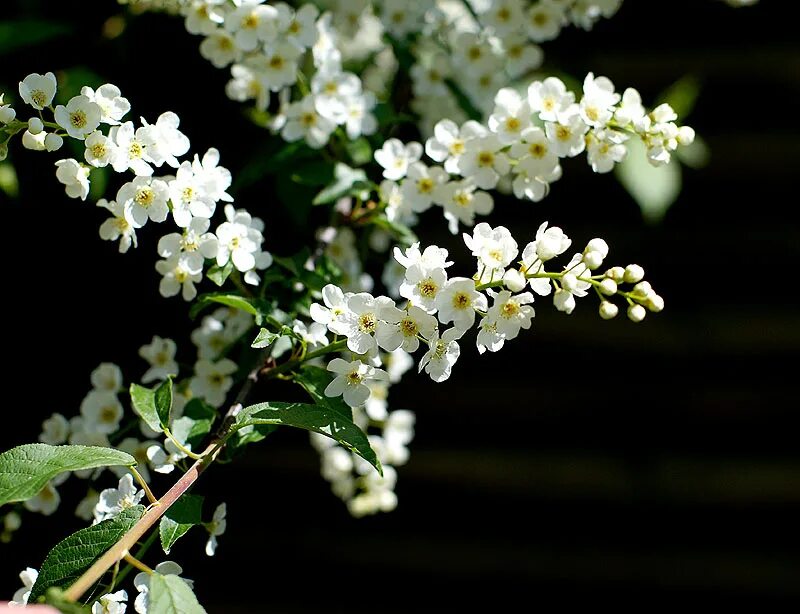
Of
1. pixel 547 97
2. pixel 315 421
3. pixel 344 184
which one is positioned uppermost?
pixel 547 97

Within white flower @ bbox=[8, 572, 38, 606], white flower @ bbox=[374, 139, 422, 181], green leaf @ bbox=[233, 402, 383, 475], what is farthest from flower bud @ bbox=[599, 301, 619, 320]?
white flower @ bbox=[8, 572, 38, 606]

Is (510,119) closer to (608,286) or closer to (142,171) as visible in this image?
(608,286)

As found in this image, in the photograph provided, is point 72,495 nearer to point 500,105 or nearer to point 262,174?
point 262,174

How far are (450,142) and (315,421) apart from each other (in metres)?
0.41

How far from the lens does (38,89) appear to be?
2.64 ft

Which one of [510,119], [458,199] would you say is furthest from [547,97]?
[458,199]

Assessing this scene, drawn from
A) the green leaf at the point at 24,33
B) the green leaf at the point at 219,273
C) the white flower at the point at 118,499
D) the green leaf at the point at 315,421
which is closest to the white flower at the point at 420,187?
the green leaf at the point at 219,273

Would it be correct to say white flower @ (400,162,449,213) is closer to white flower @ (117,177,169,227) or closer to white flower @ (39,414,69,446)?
white flower @ (117,177,169,227)

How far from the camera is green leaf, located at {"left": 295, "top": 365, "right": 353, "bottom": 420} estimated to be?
2.73 feet

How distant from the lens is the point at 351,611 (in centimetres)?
219

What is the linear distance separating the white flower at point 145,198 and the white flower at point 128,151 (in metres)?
0.01

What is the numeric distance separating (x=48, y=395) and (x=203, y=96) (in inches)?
19.2

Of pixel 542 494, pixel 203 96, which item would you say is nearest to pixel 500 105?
pixel 203 96

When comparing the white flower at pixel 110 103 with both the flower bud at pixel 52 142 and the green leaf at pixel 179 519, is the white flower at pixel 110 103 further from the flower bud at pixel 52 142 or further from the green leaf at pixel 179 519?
the green leaf at pixel 179 519
